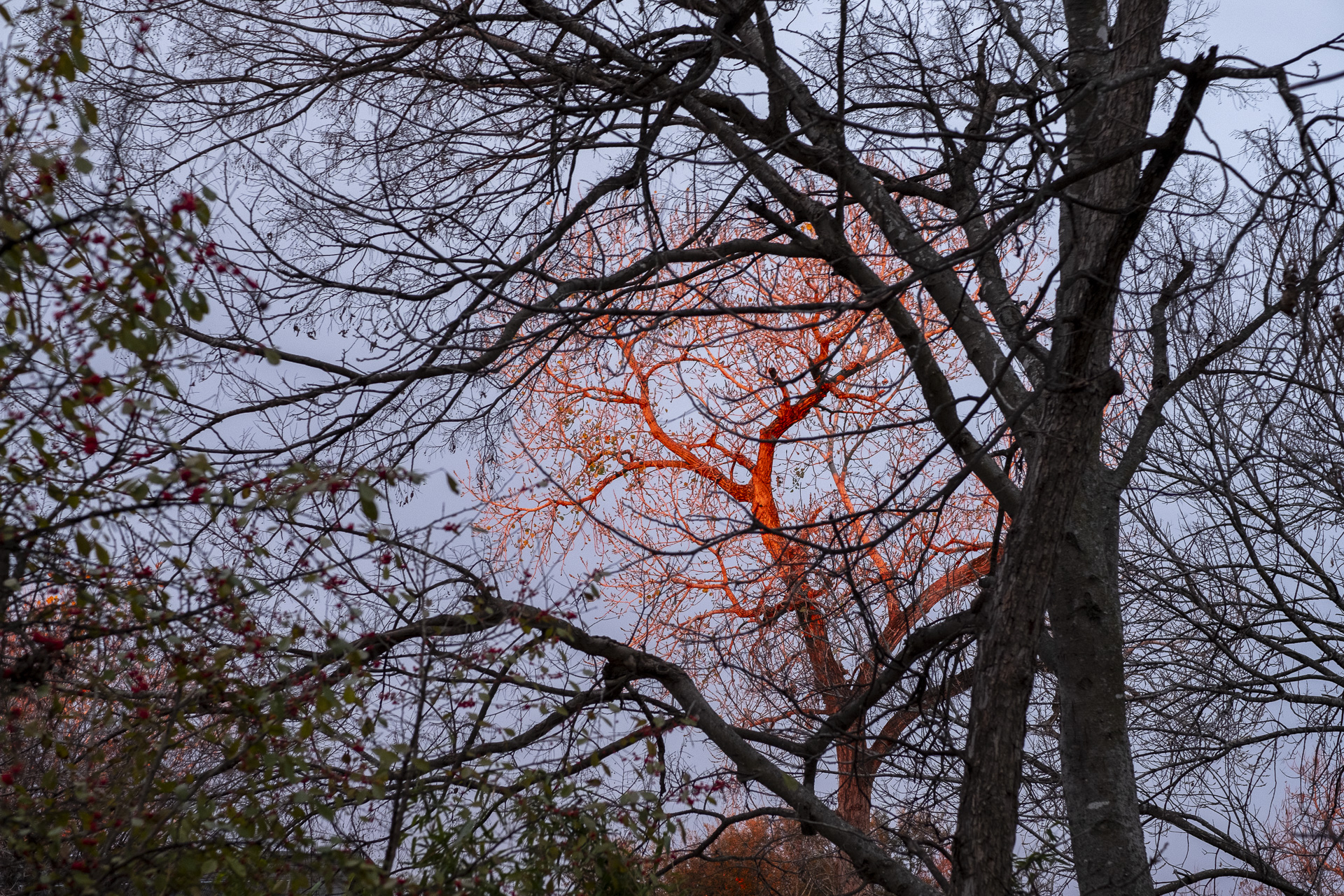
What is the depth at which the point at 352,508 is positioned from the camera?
3078 mm

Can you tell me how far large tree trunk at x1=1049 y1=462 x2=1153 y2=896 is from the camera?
13.8ft

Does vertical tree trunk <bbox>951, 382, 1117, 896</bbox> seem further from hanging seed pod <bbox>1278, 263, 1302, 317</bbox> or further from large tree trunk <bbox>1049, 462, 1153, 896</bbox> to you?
large tree trunk <bbox>1049, 462, 1153, 896</bbox>

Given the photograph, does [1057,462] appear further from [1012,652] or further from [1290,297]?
[1290,297]

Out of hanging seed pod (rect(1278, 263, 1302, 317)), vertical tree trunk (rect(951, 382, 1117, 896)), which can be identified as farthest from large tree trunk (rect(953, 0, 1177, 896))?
hanging seed pod (rect(1278, 263, 1302, 317))

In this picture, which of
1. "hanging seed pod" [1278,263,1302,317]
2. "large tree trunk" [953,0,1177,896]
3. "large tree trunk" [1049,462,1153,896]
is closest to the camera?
"hanging seed pod" [1278,263,1302,317]

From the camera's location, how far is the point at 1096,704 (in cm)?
446

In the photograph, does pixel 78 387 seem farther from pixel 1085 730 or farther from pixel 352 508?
pixel 1085 730

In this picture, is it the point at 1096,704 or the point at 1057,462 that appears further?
the point at 1096,704

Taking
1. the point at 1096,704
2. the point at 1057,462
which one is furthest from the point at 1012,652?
the point at 1096,704

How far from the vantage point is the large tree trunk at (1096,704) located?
4207mm

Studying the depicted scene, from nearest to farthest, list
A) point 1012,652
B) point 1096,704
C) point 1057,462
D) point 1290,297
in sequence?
point 1290,297, point 1012,652, point 1057,462, point 1096,704

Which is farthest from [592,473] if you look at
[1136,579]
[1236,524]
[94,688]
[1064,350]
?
[94,688]

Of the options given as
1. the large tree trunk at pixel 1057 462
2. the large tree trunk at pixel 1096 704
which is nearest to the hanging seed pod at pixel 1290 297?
the large tree trunk at pixel 1057 462

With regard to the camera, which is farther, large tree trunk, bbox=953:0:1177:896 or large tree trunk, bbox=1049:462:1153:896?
large tree trunk, bbox=1049:462:1153:896
